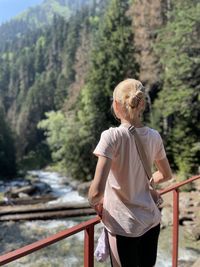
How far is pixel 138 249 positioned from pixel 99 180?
592mm

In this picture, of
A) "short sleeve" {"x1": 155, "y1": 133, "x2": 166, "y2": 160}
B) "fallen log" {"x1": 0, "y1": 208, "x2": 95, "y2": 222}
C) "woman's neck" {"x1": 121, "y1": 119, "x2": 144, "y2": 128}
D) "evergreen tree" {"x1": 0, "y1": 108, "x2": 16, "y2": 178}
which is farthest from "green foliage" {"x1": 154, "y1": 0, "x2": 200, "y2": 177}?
"evergreen tree" {"x1": 0, "y1": 108, "x2": 16, "y2": 178}

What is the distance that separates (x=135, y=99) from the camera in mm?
2387

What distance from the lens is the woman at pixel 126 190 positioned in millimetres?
2334

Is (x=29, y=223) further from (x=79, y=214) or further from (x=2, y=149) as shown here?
(x=2, y=149)

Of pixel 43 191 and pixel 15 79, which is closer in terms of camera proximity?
pixel 43 191

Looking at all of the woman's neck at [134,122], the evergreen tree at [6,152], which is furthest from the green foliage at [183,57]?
the evergreen tree at [6,152]

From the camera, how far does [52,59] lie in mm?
115688

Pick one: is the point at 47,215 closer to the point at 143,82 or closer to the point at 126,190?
A: the point at 126,190

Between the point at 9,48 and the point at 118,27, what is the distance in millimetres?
145441

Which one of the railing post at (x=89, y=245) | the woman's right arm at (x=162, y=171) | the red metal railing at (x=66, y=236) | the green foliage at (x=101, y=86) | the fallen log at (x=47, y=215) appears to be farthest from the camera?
the green foliage at (x=101, y=86)

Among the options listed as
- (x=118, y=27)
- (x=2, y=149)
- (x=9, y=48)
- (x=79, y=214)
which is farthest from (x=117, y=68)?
(x=9, y=48)

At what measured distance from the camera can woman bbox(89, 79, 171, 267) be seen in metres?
2.33

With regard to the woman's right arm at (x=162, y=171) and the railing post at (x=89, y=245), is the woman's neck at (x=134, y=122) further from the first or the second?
the railing post at (x=89, y=245)

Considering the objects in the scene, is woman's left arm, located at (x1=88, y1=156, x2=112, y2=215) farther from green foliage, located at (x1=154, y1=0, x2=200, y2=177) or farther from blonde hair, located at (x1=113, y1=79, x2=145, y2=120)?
green foliage, located at (x1=154, y1=0, x2=200, y2=177)
